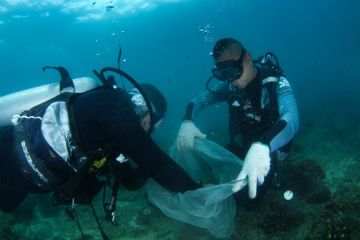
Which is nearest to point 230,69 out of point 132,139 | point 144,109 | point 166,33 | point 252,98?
point 252,98

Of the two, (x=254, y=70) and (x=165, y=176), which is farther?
(x=254, y=70)

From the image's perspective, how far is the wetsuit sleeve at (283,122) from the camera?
4.16 meters

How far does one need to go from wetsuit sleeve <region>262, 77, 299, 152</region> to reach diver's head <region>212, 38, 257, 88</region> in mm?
638

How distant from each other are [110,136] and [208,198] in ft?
5.01

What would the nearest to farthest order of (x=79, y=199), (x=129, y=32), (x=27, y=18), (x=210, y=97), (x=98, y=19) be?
(x=79, y=199) → (x=210, y=97) → (x=27, y=18) → (x=98, y=19) → (x=129, y=32)

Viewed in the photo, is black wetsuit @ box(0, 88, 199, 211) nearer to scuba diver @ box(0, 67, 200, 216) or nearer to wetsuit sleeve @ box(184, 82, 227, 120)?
scuba diver @ box(0, 67, 200, 216)

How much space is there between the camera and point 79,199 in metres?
3.24

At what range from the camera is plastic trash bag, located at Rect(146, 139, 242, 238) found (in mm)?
3771

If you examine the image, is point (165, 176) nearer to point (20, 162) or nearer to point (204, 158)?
point (20, 162)

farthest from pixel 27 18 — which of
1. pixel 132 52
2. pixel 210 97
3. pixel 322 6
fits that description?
pixel 322 6

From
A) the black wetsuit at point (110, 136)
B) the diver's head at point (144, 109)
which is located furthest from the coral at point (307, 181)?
the black wetsuit at point (110, 136)

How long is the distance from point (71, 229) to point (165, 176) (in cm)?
400

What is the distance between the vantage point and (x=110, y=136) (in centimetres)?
297

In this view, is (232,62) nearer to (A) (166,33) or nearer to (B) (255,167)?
(B) (255,167)
